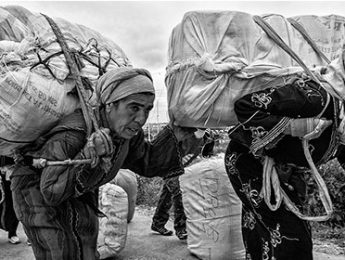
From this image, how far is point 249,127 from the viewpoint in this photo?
2221 mm

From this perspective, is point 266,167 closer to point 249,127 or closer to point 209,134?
point 249,127

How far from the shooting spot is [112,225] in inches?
151

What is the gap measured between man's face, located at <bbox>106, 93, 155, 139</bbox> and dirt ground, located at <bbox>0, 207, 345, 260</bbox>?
94.8 inches

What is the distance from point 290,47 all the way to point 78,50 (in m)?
1.08

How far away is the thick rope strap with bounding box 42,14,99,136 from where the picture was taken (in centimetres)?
189

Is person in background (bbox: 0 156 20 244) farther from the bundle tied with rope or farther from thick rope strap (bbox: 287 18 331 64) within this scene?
thick rope strap (bbox: 287 18 331 64)

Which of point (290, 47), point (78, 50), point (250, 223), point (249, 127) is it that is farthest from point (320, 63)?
point (78, 50)

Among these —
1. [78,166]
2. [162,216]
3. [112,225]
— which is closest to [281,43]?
[78,166]

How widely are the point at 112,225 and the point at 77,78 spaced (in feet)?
7.12

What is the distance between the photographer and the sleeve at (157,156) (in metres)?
2.27

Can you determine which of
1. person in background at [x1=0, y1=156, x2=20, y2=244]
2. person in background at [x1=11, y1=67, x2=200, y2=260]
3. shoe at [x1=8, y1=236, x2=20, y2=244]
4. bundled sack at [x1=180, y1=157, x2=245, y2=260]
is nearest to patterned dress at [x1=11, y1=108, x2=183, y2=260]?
person in background at [x1=11, y1=67, x2=200, y2=260]

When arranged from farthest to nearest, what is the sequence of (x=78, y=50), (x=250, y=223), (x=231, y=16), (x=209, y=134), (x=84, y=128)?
(x=209, y=134) < (x=250, y=223) < (x=231, y=16) < (x=78, y=50) < (x=84, y=128)

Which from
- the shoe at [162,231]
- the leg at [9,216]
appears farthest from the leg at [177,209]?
the leg at [9,216]

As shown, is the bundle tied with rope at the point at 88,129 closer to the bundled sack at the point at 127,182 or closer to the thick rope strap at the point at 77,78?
the thick rope strap at the point at 77,78
